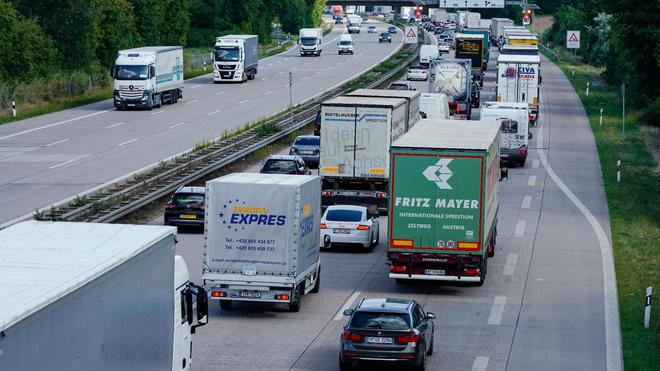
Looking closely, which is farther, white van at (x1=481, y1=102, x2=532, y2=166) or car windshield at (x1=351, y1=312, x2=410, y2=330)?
white van at (x1=481, y1=102, x2=532, y2=166)

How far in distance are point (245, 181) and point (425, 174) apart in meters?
4.41

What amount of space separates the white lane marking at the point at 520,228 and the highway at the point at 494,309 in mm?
32

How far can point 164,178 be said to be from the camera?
4572 centimetres

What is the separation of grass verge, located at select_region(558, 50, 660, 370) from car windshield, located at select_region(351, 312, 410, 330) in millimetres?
4488

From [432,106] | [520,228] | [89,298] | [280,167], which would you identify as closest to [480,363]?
[89,298]

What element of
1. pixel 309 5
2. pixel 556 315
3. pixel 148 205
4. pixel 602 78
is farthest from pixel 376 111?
pixel 309 5

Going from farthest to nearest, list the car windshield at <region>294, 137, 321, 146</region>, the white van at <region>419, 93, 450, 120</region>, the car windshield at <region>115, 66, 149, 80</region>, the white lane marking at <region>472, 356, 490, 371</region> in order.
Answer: the car windshield at <region>115, 66, 149, 80</region> < the white van at <region>419, 93, 450, 120</region> < the car windshield at <region>294, 137, 321, 146</region> < the white lane marking at <region>472, 356, 490, 371</region>

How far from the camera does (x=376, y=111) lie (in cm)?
4072

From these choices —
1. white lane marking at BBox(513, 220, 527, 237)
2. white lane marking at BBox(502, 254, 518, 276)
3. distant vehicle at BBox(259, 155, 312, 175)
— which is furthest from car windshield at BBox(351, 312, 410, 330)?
distant vehicle at BBox(259, 155, 312, 175)

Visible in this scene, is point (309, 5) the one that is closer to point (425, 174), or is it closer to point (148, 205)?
point (148, 205)

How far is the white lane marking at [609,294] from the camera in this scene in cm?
2453

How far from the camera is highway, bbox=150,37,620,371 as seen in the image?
23953 millimetres

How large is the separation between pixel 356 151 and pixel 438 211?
469 inches

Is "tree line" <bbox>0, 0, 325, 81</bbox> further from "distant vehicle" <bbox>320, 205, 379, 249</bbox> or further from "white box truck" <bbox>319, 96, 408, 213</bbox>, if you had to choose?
"distant vehicle" <bbox>320, 205, 379, 249</bbox>
